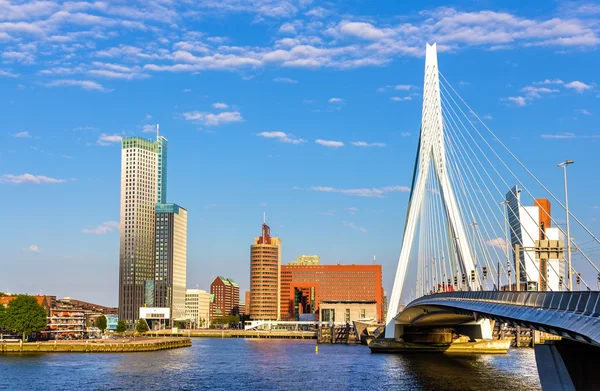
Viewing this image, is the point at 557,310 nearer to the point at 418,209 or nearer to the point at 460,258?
the point at 460,258

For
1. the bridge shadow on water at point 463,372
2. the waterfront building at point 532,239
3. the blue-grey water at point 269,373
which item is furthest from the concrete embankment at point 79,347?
the waterfront building at point 532,239

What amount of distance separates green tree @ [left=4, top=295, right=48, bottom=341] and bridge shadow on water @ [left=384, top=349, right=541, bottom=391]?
1929 inches

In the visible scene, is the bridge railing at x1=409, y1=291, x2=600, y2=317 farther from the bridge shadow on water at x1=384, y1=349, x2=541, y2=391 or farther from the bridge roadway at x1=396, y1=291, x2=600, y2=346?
the bridge shadow on water at x1=384, y1=349, x2=541, y2=391

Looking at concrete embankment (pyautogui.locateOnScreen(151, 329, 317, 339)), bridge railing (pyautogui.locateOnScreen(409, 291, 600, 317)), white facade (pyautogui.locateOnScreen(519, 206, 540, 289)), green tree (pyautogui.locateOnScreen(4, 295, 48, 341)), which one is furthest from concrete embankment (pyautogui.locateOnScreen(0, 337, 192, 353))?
concrete embankment (pyautogui.locateOnScreen(151, 329, 317, 339))

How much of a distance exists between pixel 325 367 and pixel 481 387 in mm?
23440

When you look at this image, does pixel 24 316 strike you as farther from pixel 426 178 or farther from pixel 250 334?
pixel 250 334

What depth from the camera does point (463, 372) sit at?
→ 62375 millimetres

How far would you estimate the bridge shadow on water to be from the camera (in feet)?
171

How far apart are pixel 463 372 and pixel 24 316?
208 ft

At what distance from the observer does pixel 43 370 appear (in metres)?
66.9

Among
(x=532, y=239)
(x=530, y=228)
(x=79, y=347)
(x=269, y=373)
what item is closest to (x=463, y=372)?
(x=269, y=373)

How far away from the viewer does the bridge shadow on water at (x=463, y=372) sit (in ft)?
171

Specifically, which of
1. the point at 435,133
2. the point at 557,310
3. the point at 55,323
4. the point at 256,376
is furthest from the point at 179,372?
the point at 55,323

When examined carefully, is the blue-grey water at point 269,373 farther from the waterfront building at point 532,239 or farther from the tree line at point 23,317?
the tree line at point 23,317
